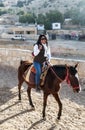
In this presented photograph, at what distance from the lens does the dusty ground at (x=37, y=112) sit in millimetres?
6238

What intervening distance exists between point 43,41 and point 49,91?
1.06 metres

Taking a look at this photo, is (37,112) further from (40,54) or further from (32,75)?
(40,54)

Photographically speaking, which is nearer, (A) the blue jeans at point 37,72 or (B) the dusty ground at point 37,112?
(B) the dusty ground at point 37,112

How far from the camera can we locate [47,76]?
6.66m

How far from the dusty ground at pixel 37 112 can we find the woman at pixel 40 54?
656 mm

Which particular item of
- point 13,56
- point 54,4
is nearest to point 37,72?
point 13,56

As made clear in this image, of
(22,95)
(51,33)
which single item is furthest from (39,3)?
(22,95)

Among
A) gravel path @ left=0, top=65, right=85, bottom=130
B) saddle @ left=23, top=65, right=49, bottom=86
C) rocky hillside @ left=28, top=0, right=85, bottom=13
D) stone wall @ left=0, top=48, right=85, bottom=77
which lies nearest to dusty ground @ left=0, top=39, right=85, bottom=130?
gravel path @ left=0, top=65, right=85, bottom=130

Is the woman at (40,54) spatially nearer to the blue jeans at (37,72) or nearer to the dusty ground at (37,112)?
the blue jeans at (37,72)

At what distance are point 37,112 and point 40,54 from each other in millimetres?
1273

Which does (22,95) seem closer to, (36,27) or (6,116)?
(6,116)

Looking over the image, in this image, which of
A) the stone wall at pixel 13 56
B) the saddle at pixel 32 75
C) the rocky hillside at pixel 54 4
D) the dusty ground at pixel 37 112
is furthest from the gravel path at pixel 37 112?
the rocky hillside at pixel 54 4

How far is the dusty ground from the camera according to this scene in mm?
6238

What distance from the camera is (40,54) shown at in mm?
6855
